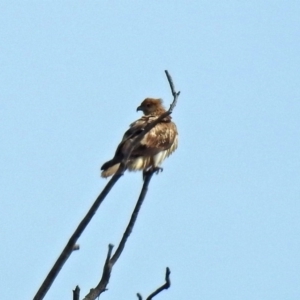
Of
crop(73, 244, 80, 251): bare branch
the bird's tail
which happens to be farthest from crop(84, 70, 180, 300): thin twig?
the bird's tail

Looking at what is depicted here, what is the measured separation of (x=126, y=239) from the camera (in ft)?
19.2

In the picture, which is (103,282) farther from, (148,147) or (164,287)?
(148,147)

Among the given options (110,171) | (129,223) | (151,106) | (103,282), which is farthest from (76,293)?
(151,106)

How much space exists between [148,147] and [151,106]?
3011mm

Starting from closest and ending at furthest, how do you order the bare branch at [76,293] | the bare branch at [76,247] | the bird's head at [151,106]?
the bare branch at [76,247]
the bare branch at [76,293]
the bird's head at [151,106]

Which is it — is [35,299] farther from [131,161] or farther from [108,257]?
[131,161]

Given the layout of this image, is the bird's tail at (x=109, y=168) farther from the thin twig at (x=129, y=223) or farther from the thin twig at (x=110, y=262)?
the thin twig at (x=110, y=262)

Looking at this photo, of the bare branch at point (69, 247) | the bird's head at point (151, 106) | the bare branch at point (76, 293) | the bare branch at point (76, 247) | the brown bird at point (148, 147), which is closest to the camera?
the bare branch at point (69, 247)

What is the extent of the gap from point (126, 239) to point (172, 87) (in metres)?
1.19

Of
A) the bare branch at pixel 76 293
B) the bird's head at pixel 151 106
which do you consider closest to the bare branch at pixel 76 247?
the bare branch at pixel 76 293

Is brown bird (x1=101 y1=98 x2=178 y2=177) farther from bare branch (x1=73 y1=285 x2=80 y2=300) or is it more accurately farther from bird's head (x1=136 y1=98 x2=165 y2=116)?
bare branch (x1=73 y1=285 x2=80 y2=300)

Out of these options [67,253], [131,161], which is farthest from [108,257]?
[131,161]

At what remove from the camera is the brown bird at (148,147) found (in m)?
10.3

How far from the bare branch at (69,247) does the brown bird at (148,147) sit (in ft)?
16.7
